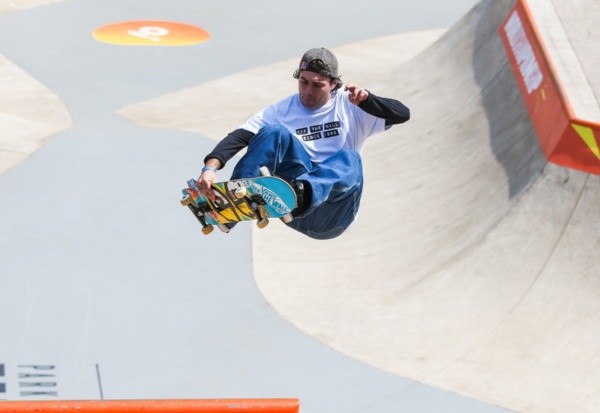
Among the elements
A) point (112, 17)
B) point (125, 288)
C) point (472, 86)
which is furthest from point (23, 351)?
point (112, 17)

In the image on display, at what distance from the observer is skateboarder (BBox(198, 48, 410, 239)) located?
22.7 feet

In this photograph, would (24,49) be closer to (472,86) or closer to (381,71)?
(381,71)

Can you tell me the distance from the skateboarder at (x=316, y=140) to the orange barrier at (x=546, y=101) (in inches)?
136

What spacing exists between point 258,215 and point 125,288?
4171 millimetres

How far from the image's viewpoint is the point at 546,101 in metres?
11.1

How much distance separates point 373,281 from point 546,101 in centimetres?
301

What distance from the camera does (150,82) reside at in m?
18.2

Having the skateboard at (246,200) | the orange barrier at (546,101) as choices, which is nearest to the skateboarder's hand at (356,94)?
the skateboard at (246,200)

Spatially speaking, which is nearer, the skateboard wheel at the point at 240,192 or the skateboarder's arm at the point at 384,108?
the skateboard wheel at the point at 240,192

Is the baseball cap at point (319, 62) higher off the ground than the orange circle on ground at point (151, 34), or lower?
lower

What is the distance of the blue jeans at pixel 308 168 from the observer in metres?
7.03

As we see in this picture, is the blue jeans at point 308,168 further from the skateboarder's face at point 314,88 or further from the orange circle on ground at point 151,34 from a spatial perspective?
the orange circle on ground at point 151,34

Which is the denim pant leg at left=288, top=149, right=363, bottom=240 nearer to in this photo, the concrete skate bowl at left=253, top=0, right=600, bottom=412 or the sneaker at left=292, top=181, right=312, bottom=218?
the sneaker at left=292, top=181, right=312, bottom=218

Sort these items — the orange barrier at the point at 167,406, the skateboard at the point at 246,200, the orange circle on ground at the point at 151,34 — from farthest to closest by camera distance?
the orange circle on ground at the point at 151,34 < the skateboard at the point at 246,200 < the orange barrier at the point at 167,406
